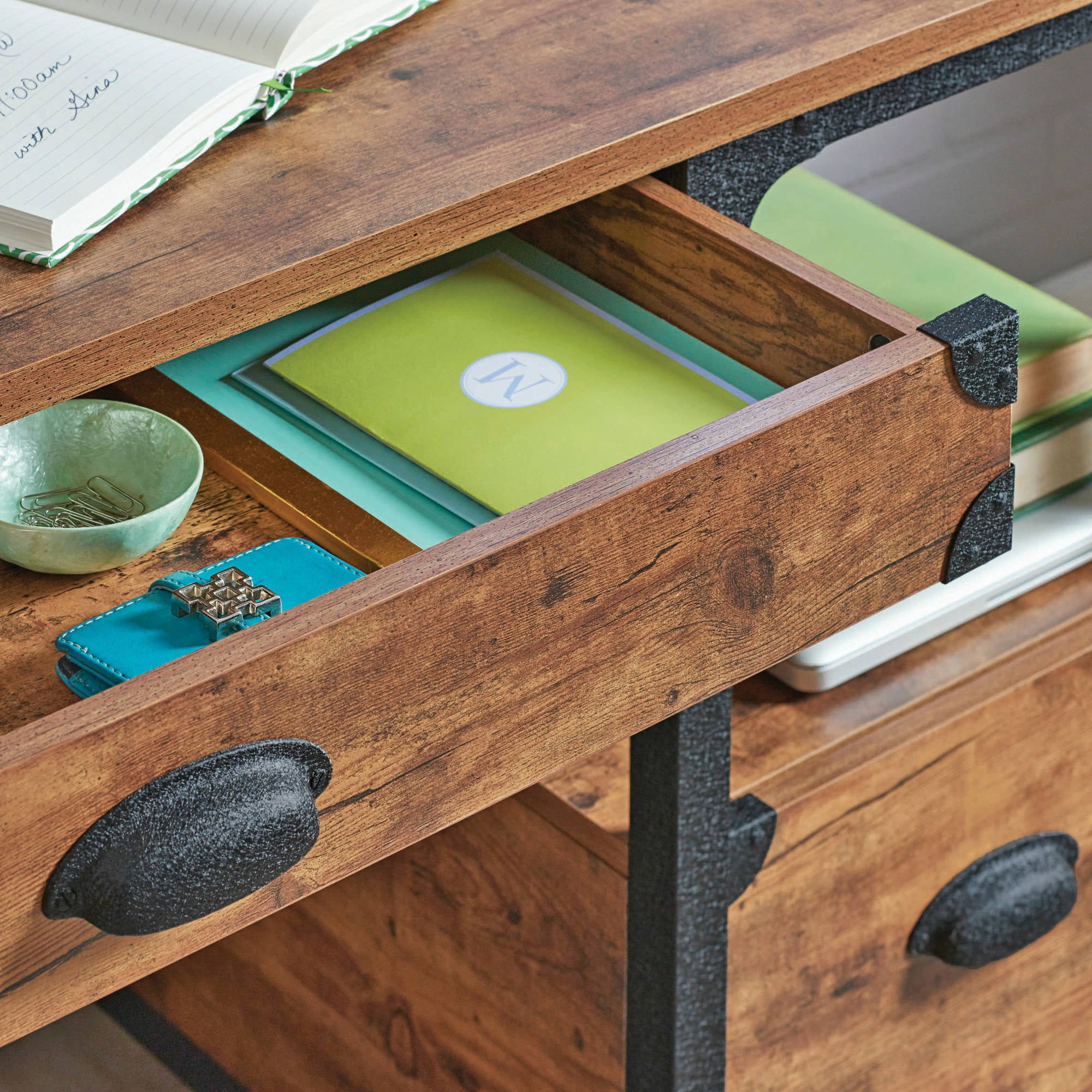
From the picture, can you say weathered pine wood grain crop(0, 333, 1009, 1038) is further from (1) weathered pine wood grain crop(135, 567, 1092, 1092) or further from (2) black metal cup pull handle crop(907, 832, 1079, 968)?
(2) black metal cup pull handle crop(907, 832, 1079, 968)

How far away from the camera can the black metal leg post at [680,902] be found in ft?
2.61

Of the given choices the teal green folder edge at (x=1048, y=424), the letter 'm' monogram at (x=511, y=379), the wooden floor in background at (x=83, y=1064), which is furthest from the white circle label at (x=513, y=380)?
the wooden floor in background at (x=83, y=1064)

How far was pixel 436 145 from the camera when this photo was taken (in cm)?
70

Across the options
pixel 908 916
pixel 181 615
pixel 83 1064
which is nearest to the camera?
pixel 181 615

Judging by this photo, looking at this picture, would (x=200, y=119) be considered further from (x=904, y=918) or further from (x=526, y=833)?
(x=904, y=918)

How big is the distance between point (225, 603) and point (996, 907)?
0.60 meters

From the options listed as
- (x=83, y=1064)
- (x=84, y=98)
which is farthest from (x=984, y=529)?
(x=83, y=1064)

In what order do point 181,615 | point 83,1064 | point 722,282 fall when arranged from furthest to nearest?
point 83,1064 → point 722,282 → point 181,615

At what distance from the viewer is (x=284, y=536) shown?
0.70 m

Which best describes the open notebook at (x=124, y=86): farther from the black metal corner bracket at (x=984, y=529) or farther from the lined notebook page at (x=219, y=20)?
the black metal corner bracket at (x=984, y=529)

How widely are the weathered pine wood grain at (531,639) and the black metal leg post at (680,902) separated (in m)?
0.13

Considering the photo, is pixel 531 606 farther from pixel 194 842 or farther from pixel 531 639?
pixel 194 842

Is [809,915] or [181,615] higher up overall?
[181,615]

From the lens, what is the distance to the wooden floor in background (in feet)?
4.16
